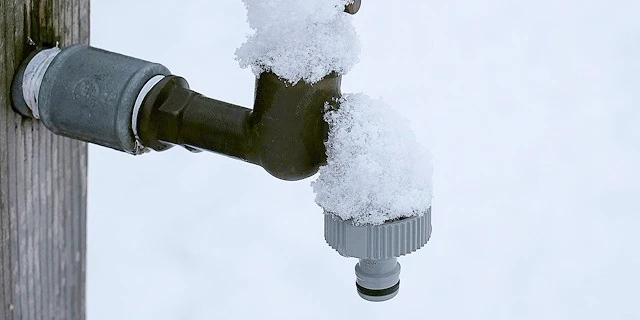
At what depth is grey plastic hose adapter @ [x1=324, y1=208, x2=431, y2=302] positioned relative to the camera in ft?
2.59

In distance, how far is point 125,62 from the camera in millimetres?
853

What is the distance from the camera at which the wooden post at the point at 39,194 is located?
0.89 metres

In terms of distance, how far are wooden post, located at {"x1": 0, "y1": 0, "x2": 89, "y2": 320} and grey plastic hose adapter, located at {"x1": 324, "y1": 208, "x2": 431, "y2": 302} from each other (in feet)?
0.92

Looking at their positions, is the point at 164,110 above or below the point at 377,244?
above

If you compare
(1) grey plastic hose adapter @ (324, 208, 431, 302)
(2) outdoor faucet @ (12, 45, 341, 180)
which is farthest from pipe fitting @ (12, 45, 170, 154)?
(1) grey plastic hose adapter @ (324, 208, 431, 302)

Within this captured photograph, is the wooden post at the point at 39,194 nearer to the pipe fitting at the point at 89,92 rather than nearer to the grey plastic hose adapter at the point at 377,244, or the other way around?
the pipe fitting at the point at 89,92

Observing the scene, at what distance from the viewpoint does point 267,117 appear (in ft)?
2.63

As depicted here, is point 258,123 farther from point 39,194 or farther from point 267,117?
point 39,194

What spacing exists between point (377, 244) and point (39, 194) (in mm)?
339

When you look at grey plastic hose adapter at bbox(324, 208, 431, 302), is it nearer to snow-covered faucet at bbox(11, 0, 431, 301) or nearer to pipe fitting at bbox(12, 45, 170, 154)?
snow-covered faucet at bbox(11, 0, 431, 301)

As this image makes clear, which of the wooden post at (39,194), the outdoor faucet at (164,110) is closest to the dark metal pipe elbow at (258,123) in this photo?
the outdoor faucet at (164,110)

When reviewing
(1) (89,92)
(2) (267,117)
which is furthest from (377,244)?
(1) (89,92)

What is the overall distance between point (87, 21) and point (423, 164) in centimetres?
35

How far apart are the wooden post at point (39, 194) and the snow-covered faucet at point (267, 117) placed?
0.11ft
